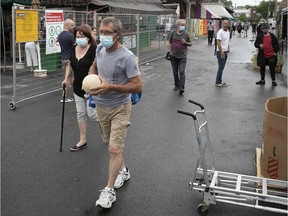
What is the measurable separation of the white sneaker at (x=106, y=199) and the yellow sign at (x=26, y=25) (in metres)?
5.31

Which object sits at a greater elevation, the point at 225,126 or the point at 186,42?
the point at 186,42

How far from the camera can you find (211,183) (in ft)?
12.0

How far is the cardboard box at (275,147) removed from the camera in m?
3.61

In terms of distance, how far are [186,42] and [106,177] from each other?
553cm

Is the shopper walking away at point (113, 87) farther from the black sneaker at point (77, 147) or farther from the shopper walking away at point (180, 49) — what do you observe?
the shopper walking away at point (180, 49)

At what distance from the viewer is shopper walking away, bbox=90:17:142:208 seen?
3629 mm

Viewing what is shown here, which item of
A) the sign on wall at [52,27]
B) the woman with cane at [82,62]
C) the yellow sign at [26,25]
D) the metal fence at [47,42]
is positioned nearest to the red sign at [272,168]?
the woman with cane at [82,62]

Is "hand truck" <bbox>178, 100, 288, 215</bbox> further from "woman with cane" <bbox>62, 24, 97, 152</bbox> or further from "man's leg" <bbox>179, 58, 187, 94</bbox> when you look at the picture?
"man's leg" <bbox>179, 58, 187, 94</bbox>

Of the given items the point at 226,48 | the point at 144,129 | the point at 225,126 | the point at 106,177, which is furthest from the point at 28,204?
the point at 226,48

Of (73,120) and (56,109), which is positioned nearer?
(73,120)

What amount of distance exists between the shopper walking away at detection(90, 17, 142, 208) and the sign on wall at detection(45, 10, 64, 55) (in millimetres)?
6322

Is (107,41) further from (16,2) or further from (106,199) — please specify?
(16,2)

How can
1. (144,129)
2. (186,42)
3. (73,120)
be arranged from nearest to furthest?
1. (144,129)
2. (73,120)
3. (186,42)

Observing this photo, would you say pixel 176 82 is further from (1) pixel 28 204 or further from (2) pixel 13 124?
(1) pixel 28 204
